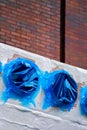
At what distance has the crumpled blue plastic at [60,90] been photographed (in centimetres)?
673

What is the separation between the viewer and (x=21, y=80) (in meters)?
6.55

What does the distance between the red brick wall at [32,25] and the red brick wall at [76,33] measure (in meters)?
0.19

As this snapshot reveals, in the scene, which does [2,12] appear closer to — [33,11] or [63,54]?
[33,11]

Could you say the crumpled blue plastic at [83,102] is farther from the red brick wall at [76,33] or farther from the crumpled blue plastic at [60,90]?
the red brick wall at [76,33]

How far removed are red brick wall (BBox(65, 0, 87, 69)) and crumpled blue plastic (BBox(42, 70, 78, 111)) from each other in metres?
0.70

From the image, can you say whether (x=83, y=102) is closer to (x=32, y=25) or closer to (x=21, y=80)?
(x=21, y=80)

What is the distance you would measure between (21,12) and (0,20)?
440mm

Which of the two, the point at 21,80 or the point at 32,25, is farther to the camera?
the point at 32,25

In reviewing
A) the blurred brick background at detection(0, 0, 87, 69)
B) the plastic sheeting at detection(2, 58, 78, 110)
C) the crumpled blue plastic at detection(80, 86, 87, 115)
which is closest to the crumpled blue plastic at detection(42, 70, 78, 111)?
the plastic sheeting at detection(2, 58, 78, 110)

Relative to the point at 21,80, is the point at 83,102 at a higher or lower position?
lower

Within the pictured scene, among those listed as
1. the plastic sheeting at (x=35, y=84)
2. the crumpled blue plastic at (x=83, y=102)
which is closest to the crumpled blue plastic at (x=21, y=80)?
→ the plastic sheeting at (x=35, y=84)

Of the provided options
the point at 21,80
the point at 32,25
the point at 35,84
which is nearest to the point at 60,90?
the point at 35,84

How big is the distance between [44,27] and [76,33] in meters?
0.65

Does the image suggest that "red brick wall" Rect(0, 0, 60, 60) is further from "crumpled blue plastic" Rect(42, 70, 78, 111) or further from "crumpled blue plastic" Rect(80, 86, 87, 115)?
"crumpled blue plastic" Rect(80, 86, 87, 115)
